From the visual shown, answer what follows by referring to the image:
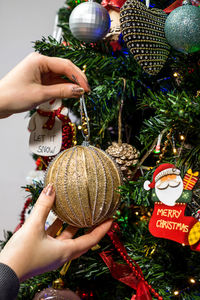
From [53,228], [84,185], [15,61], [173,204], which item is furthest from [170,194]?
[15,61]

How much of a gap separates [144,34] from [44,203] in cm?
32

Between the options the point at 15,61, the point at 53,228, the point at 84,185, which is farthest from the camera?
the point at 15,61

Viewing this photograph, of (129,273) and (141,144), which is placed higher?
(141,144)

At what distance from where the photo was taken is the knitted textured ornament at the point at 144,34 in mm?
531

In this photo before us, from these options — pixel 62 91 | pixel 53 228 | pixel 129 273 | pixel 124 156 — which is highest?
pixel 62 91

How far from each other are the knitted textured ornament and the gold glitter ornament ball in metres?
0.18

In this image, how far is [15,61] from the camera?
1.39 metres

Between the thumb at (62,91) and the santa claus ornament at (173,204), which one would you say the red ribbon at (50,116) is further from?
the santa claus ornament at (173,204)

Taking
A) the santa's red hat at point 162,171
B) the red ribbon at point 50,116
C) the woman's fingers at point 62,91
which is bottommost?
the santa's red hat at point 162,171

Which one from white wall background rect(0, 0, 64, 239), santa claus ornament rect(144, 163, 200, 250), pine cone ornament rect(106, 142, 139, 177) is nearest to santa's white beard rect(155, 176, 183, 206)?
santa claus ornament rect(144, 163, 200, 250)

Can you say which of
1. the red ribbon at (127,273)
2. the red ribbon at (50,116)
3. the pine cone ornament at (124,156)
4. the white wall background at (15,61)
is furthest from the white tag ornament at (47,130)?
the white wall background at (15,61)

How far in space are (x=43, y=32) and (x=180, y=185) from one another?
1144mm

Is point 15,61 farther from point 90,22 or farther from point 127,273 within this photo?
point 127,273

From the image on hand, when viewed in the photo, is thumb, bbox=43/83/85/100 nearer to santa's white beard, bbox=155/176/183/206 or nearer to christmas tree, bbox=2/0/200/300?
christmas tree, bbox=2/0/200/300
